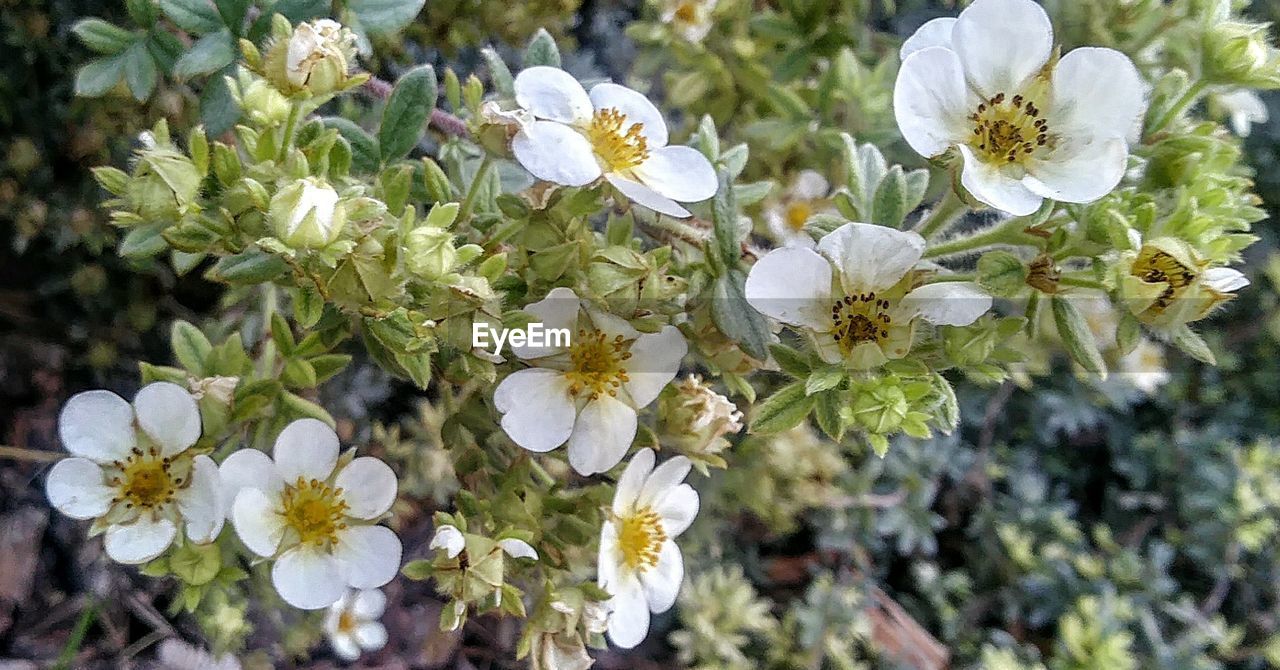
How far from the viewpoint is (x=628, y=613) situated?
0.95m

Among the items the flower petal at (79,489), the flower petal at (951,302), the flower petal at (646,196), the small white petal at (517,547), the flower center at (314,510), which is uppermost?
the flower petal at (646,196)

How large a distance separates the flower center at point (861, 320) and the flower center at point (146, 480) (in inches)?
26.7

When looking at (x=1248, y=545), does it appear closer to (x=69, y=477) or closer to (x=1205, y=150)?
(x=1205, y=150)

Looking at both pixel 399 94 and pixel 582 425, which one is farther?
pixel 399 94

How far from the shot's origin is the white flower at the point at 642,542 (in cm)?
93

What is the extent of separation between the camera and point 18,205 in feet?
5.08

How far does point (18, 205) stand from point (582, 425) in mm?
1234

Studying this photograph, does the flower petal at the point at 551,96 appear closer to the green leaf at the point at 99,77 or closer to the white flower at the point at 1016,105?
the white flower at the point at 1016,105

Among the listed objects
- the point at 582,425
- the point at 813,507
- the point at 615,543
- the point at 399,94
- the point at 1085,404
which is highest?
the point at 399,94

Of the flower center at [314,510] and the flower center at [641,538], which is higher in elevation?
the flower center at [314,510]

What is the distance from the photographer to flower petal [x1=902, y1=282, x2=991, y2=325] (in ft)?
2.56

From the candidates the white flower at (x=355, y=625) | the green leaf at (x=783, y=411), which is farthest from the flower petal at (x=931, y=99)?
the white flower at (x=355, y=625)

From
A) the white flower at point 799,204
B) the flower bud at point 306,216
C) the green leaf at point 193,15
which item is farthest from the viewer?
the white flower at point 799,204

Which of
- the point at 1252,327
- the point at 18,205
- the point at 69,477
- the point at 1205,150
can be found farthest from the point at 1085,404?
the point at 18,205
